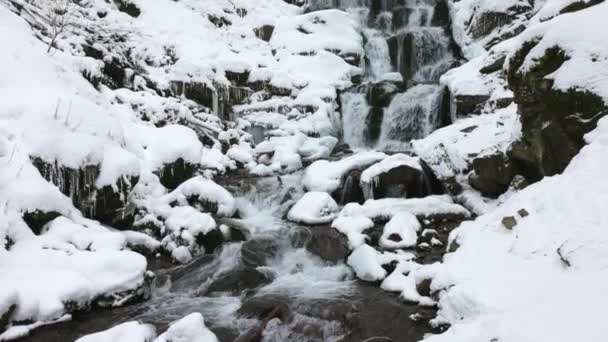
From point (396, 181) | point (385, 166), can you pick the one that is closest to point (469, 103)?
point (385, 166)

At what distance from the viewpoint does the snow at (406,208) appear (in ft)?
30.3

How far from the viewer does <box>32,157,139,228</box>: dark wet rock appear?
738cm

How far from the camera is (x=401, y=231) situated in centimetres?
825

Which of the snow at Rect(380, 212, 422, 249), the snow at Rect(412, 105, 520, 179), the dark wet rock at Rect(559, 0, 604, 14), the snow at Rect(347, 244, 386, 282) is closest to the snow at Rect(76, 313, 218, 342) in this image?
the snow at Rect(347, 244, 386, 282)

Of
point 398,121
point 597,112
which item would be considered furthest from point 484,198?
point 398,121

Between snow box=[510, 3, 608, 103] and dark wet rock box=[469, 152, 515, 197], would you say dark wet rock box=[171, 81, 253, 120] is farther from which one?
snow box=[510, 3, 608, 103]

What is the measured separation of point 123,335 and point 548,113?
730cm

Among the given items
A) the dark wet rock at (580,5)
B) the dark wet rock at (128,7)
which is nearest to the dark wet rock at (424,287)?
the dark wet rock at (580,5)

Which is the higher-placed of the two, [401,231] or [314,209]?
[314,209]

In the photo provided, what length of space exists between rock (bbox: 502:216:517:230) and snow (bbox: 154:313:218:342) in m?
4.46

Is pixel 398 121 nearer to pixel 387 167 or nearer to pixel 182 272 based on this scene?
pixel 387 167

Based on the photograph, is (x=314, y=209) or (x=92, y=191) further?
(x=314, y=209)

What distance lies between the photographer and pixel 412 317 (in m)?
5.70

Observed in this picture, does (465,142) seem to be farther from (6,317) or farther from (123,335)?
(6,317)
